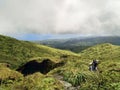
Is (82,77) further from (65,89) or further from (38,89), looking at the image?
(38,89)

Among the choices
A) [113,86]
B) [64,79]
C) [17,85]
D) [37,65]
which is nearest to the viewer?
[113,86]

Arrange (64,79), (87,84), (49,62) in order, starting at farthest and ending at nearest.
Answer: (49,62), (64,79), (87,84)

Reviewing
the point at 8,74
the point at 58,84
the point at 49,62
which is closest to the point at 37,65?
the point at 49,62

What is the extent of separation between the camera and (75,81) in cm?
3088

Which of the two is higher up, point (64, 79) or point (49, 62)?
point (64, 79)

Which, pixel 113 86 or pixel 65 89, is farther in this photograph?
pixel 65 89

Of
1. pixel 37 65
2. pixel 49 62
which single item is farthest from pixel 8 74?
pixel 37 65

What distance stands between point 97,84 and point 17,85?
823 cm

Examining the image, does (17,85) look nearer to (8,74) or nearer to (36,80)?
(36,80)

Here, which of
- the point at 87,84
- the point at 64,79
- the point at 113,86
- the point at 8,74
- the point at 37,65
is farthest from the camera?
the point at 37,65

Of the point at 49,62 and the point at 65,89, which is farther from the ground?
the point at 65,89

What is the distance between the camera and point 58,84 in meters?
29.7

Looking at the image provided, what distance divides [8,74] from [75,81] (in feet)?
30.1

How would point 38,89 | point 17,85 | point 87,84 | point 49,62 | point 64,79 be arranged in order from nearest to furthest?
point 87,84 < point 38,89 < point 17,85 < point 64,79 < point 49,62
